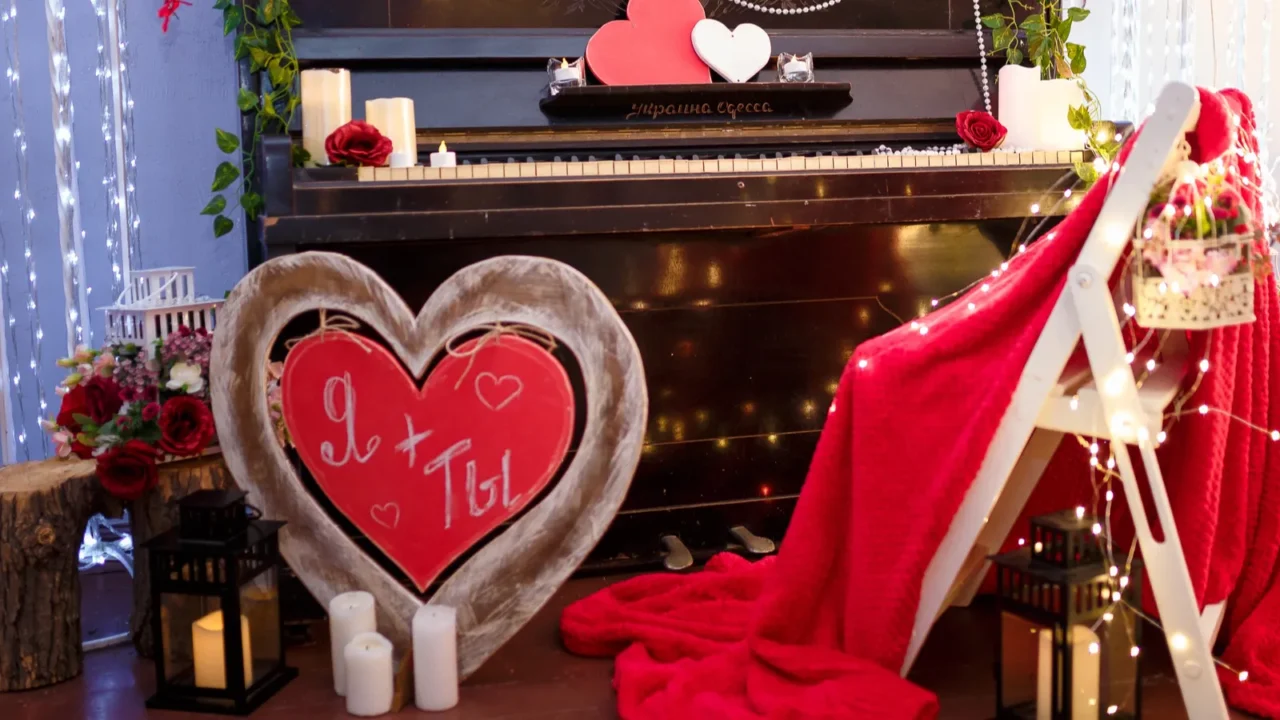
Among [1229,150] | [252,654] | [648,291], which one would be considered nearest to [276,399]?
[252,654]

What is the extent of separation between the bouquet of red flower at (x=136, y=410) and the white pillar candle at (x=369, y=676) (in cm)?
50

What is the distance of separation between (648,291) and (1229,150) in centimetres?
125

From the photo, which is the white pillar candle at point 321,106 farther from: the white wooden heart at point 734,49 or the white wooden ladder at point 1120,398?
the white wooden ladder at point 1120,398

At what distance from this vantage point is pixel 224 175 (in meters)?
2.69

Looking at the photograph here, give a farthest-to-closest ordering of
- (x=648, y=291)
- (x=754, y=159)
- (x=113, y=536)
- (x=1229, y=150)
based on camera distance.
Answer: (x=113, y=536) → (x=648, y=291) → (x=754, y=159) → (x=1229, y=150)

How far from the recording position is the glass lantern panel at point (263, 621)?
6.53ft

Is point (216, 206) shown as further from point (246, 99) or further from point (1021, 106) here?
point (1021, 106)

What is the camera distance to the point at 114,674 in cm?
216

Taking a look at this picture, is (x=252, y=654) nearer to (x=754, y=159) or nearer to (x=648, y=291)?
(x=648, y=291)

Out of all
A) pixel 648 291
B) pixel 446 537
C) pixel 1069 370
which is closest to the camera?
pixel 1069 370

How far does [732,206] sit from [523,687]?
3.14ft

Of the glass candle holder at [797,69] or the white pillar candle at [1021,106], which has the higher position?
the glass candle holder at [797,69]

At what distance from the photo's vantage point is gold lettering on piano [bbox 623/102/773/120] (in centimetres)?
264

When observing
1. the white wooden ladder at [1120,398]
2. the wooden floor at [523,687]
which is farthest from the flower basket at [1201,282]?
the wooden floor at [523,687]
